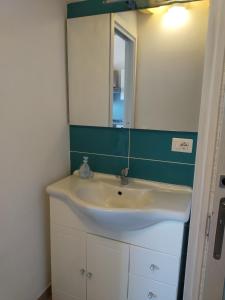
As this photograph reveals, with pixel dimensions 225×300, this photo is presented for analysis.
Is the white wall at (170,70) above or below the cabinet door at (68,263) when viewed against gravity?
above

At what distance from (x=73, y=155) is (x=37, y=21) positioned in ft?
2.97

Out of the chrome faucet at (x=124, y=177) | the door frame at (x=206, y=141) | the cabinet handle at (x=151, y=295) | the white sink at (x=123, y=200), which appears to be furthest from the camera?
the chrome faucet at (x=124, y=177)

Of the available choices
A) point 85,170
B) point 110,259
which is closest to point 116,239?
point 110,259

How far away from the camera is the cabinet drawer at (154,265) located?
44.6 inches

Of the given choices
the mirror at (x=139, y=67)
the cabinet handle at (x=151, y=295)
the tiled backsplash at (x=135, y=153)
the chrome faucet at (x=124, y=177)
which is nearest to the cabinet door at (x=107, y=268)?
the cabinet handle at (x=151, y=295)

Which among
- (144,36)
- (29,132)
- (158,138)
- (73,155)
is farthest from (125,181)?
(144,36)

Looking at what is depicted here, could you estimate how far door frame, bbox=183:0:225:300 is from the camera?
0.73m

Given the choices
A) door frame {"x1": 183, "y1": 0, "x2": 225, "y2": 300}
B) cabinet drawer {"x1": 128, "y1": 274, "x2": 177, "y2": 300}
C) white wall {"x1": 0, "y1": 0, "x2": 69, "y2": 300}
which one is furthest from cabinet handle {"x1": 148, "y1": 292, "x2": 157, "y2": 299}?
white wall {"x1": 0, "y1": 0, "x2": 69, "y2": 300}

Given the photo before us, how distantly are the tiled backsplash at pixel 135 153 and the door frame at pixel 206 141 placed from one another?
22.4 inches

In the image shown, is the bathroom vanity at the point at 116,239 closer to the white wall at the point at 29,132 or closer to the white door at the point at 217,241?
the white wall at the point at 29,132

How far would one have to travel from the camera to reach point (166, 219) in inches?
42.7

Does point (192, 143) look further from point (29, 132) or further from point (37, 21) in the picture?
point (37, 21)

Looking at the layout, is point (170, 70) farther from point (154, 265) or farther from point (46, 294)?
point (46, 294)

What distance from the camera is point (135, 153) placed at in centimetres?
151
